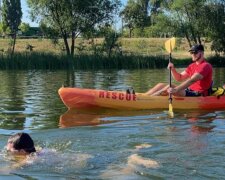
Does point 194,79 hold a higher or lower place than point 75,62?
lower

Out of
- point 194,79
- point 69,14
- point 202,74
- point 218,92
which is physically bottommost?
point 218,92

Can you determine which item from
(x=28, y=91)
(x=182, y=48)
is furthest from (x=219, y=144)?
(x=182, y=48)

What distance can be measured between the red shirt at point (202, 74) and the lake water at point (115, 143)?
0.62 metres

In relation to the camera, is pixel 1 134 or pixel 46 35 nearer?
pixel 1 134

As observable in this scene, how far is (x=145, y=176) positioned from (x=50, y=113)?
5768 mm

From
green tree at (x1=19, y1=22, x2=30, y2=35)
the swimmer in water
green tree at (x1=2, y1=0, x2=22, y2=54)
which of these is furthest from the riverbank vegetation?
the swimmer in water

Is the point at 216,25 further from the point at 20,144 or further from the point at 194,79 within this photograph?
the point at 20,144

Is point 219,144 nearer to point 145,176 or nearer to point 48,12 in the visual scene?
point 145,176

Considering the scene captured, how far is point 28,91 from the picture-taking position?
16250 mm

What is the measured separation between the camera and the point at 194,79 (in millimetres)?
10773

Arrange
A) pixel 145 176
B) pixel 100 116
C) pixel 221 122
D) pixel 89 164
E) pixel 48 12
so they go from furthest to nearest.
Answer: pixel 48 12 → pixel 100 116 → pixel 221 122 → pixel 89 164 → pixel 145 176

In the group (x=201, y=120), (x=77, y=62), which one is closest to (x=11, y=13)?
(x=77, y=62)

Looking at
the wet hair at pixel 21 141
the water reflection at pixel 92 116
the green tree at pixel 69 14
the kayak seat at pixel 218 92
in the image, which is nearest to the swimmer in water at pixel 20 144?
the wet hair at pixel 21 141

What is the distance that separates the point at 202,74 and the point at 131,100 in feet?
5.61
